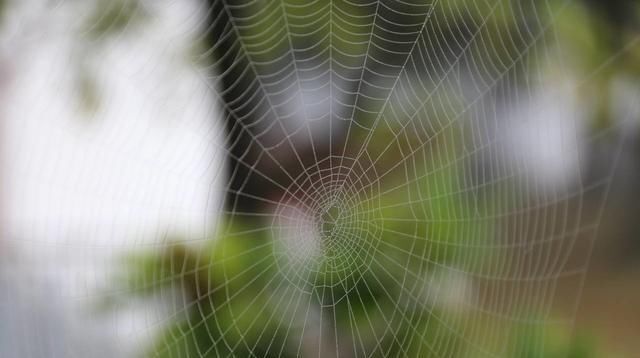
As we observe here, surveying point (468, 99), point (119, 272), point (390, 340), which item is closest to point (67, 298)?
point (119, 272)

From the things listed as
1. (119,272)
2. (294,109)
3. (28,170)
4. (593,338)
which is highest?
(294,109)

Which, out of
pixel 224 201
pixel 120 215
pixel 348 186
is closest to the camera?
pixel 120 215

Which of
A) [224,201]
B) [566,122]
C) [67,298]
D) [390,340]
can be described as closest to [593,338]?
[390,340]

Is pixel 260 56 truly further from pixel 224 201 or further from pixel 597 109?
pixel 597 109

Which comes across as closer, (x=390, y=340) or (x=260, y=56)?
(x=390, y=340)

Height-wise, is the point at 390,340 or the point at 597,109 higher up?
the point at 597,109

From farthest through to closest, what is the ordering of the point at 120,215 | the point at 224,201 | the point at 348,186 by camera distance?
the point at 224,201
the point at 348,186
the point at 120,215

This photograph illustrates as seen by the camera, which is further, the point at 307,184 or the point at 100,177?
the point at 307,184
